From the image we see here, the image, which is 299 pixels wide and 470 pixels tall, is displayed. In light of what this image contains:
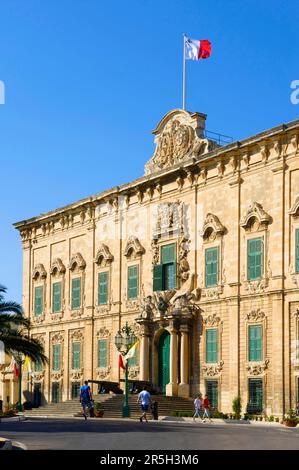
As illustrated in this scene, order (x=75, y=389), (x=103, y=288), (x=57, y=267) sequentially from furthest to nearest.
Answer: (x=57, y=267), (x=75, y=389), (x=103, y=288)

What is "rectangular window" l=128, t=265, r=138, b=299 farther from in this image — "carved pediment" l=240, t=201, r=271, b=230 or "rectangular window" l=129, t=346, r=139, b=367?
"carved pediment" l=240, t=201, r=271, b=230

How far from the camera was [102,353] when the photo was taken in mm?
45688

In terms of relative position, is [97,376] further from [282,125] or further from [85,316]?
[282,125]

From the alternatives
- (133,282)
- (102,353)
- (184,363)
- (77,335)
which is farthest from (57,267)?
(184,363)

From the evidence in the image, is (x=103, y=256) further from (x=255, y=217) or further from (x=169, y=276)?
(x=255, y=217)

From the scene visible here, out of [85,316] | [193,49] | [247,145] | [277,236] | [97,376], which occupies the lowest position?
[97,376]

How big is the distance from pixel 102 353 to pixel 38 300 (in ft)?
27.6

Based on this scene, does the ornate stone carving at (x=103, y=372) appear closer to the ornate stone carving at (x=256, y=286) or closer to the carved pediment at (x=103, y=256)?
the carved pediment at (x=103, y=256)

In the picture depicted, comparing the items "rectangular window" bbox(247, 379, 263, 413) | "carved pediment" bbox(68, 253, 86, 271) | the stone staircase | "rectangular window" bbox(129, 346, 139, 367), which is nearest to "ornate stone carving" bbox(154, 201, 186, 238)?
"rectangular window" bbox(129, 346, 139, 367)

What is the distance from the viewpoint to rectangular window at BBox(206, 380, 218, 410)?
3762cm

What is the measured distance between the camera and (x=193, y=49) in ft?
135

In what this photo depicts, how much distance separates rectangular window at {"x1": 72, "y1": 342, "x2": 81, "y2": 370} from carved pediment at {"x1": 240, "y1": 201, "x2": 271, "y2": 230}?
15.1 metres
